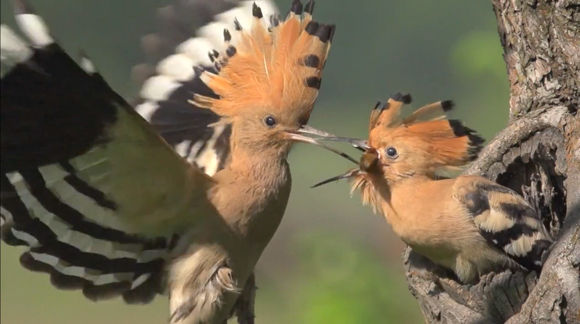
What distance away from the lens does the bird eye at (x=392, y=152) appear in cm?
330

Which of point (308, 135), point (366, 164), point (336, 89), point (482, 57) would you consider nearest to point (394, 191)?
point (366, 164)

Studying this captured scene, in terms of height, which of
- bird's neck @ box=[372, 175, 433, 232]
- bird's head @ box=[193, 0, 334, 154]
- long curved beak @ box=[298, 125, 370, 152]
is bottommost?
bird's neck @ box=[372, 175, 433, 232]

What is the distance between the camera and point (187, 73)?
3688mm

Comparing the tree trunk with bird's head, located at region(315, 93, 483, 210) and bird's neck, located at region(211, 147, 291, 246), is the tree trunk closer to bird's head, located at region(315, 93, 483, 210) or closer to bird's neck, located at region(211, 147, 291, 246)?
bird's head, located at region(315, 93, 483, 210)

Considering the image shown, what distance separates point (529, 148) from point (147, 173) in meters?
0.97

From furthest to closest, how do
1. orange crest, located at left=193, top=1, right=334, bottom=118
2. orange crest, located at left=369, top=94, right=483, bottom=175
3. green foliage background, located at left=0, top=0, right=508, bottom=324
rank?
1. green foliage background, located at left=0, top=0, right=508, bottom=324
2. orange crest, located at left=369, top=94, right=483, bottom=175
3. orange crest, located at left=193, top=1, right=334, bottom=118

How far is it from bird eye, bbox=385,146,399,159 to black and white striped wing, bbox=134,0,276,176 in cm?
48

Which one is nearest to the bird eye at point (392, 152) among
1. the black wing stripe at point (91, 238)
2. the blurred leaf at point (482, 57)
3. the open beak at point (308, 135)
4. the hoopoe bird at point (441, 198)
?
the hoopoe bird at point (441, 198)

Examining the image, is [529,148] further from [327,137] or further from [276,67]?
[276,67]

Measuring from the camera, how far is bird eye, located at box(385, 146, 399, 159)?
330 centimetres

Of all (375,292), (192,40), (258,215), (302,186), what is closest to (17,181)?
(258,215)

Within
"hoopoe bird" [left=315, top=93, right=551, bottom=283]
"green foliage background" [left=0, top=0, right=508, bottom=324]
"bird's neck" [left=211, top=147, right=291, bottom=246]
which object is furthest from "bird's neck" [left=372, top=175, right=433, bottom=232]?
"green foliage background" [left=0, top=0, right=508, bottom=324]

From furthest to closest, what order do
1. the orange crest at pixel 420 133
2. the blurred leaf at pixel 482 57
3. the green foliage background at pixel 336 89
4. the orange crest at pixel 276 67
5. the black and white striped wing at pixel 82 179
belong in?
the green foliage background at pixel 336 89, the blurred leaf at pixel 482 57, the orange crest at pixel 420 133, the orange crest at pixel 276 67, the black and white striped wing at pixel 82 179

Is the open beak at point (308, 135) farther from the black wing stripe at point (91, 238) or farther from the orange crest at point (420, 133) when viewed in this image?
the black wing stripe at point (91, 238)
